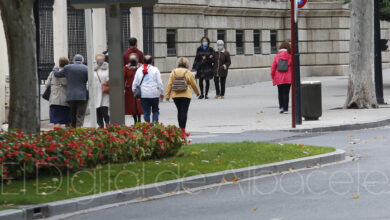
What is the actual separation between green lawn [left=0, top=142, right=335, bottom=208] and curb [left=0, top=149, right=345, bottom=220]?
178 millimetres

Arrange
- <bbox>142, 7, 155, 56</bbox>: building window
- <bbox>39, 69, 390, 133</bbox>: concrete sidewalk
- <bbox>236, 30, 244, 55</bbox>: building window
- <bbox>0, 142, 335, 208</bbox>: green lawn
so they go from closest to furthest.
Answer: <bbox>0, 142, 335, 208</bbox>: green lawn → <bbox>39, 69, 390, 133</bbox>: concrete sidewalk → <bbox>142, 7, 155, 56</bbox>: building window → <bbox>236, 30, 244, 55</bbox>: building window

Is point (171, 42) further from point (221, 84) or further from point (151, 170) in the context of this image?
point (151, 170)

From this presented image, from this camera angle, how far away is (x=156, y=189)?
10562 mm

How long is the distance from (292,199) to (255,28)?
101ft

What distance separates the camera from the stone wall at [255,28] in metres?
33.5

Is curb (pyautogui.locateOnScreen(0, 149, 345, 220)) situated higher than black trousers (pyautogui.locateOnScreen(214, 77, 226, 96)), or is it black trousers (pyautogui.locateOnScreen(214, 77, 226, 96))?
black trousers (pyautogui.locateOnScreen(214, 77, 226, 96))

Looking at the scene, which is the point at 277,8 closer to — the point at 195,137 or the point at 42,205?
the point at 195,137

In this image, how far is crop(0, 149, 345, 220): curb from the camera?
915cm

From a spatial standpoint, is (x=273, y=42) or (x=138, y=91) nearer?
(x=138, y=91)

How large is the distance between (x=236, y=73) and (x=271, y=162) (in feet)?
83.5

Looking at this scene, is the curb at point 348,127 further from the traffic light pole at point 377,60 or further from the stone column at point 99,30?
the stone column at point 99,30

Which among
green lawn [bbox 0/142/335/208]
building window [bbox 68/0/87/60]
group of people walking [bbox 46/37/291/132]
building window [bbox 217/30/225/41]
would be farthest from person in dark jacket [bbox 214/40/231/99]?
green lawn [bbox 0/142/335/208]

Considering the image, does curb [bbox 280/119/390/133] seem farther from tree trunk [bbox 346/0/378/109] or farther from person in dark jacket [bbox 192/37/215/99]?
person in dark jacket [bbox 192/37/215/99]

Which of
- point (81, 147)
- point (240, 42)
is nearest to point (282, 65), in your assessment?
point (81, 147)
